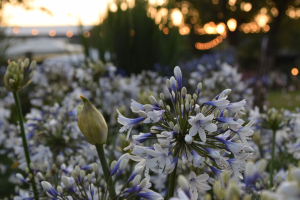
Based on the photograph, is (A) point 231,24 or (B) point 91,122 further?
(A) point 231,24

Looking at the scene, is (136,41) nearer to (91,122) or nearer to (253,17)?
(91,122)

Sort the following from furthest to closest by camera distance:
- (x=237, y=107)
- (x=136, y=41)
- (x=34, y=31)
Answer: (x=34, y=31), (x=136, y=41), (x=237, y=107)

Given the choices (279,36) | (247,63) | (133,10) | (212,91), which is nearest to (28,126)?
(212,91)

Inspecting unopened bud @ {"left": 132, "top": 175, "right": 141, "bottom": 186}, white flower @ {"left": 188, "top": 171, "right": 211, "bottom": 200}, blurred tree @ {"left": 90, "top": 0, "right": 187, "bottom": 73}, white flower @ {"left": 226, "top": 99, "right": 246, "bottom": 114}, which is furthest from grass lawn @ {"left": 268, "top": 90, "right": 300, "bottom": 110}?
unopened bud @ {"left": 132, "top": 175, "right": 141, "bottom": 186}

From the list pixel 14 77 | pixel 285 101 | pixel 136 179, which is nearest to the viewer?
pixel 136 179

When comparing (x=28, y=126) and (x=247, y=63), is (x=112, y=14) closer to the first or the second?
(x=28, y=126)

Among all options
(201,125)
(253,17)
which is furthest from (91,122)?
(253,17)

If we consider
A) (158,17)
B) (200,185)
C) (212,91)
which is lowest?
(200,185)

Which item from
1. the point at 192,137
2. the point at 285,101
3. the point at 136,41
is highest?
the point at 136,41
